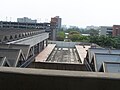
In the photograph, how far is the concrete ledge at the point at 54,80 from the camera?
2.45m

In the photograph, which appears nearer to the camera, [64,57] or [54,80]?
[54,80]

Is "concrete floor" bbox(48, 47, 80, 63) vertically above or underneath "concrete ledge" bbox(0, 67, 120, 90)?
underneath

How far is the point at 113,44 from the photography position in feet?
171

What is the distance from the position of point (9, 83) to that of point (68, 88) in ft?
2.26

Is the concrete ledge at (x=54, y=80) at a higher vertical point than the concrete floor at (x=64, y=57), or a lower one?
higher

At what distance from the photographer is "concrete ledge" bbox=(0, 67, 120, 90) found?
8.03 feet

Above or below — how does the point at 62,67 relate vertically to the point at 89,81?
below

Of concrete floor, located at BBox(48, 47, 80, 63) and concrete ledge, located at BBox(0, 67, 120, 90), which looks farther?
concrete floor, located at BBox(48, 47, 80, 63)

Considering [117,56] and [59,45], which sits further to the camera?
[59,45]

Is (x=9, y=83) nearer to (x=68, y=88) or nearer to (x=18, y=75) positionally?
(x=18, y=75)

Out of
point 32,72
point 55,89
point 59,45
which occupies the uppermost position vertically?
point 32,72

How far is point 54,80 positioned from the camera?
2.49 meters

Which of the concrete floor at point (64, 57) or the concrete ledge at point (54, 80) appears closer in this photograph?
the concrete ledge at point (54, 80)

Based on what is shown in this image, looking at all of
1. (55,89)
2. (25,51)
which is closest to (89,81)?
(55,89)
